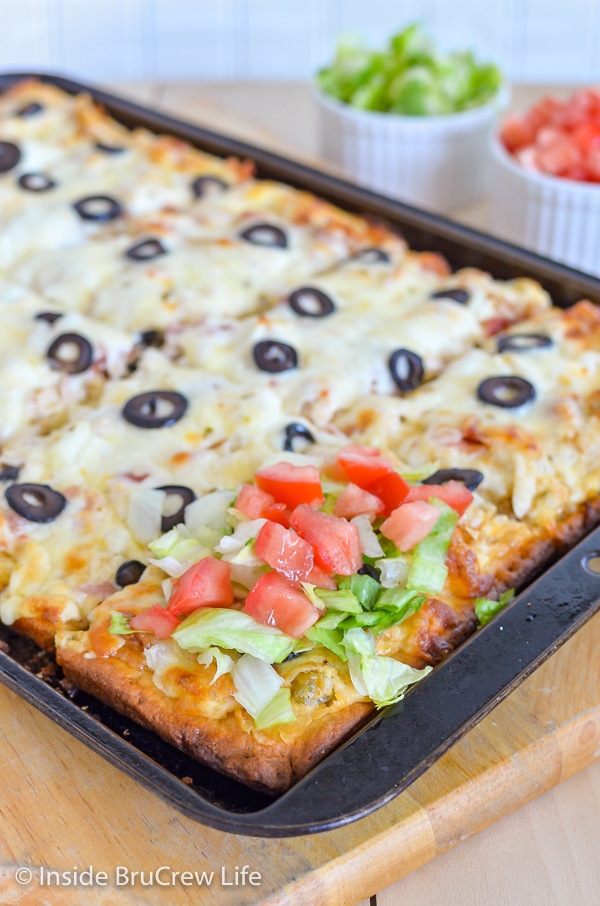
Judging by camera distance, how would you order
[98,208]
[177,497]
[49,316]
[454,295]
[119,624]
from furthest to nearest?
[98,208], [454,295], [49,316], [177,497], [119,624]

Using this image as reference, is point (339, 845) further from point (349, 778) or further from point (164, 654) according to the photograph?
point (164, 654)

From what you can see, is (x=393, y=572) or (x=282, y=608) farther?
(x=393, y=572)

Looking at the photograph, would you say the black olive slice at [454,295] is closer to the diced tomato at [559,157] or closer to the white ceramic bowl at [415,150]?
the diced tomato at [559,157]

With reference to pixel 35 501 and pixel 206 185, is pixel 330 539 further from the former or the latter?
pixel 206 185

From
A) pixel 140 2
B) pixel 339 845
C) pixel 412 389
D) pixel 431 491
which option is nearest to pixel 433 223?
Result: pixel 412 389

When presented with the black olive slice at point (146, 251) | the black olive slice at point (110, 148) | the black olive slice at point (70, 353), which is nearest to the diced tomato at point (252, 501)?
the black olive slice at point (70, 353)

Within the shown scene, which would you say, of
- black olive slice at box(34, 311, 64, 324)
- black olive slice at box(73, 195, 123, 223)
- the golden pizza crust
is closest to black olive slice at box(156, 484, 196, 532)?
the golden pizza crust

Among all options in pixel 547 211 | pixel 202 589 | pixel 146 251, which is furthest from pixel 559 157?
pixel 202 589
